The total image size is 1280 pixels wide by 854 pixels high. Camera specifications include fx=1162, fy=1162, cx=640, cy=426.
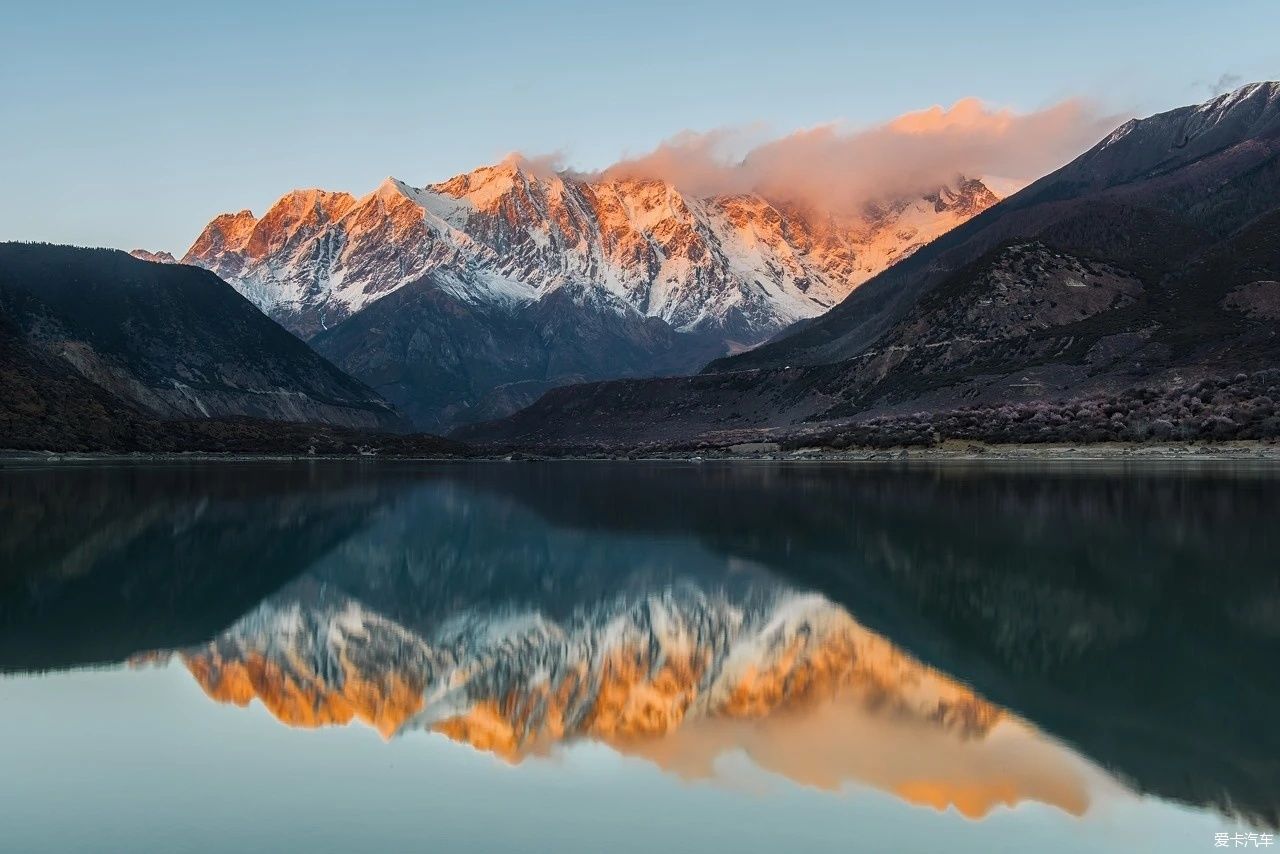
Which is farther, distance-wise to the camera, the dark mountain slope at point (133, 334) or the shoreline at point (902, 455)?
the dark mountain slope at point (133, 334)

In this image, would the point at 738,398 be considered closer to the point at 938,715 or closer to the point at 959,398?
the point at 959,398

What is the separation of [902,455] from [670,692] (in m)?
82.6

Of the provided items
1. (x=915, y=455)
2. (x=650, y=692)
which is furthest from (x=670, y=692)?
(x=915, y=455)

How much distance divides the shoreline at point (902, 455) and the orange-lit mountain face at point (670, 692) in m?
61.9

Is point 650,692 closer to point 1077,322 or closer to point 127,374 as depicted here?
point 1077,322

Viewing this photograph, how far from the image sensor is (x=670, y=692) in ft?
50.9

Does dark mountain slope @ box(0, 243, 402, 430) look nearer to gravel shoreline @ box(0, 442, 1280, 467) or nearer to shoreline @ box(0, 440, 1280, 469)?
shoreline @ box(0, 440, 1280, 469)

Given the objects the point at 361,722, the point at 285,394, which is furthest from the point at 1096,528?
the point at 285,394

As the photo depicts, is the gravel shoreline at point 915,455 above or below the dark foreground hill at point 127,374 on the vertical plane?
below

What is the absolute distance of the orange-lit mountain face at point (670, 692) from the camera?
1213 cm

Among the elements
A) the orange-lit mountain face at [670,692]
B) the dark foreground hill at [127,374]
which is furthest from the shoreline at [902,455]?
the orange-lit mountain face at [670,692]

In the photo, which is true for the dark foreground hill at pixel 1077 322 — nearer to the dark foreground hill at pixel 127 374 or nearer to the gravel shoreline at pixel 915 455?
the gravel shoreline at pixel 915 455

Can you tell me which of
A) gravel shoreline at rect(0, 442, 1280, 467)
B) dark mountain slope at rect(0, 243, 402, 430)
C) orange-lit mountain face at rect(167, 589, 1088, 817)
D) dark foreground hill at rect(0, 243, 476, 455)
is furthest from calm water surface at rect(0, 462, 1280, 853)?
dark mountain slope at rect(0, 243, 402, 430)

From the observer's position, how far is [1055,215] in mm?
185250
